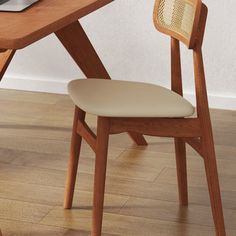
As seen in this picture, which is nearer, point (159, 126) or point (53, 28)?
point (53, 28)

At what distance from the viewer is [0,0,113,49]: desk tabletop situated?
2.12m

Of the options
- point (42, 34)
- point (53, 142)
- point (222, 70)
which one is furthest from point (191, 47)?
point (222, 70)

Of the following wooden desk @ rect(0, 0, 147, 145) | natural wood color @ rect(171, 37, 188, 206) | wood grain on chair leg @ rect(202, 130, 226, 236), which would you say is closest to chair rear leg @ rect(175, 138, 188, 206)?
natural wood color @ rect(171, 37, 188, 206)

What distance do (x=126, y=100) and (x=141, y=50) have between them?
1.60 meters

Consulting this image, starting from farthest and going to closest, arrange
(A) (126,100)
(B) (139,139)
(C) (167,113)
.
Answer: (B) (139,139), (A) (126,100), (C) (167,113)

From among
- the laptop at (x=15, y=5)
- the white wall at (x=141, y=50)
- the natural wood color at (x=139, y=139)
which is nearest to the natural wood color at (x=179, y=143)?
the laptop at (x=15, y=5)

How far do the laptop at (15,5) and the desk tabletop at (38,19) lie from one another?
24 millimetres

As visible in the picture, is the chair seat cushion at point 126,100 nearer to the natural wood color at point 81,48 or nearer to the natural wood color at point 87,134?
the natural wood color at point 87,134

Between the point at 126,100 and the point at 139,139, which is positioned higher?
the point at 126,100

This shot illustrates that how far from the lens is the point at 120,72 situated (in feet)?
13.9

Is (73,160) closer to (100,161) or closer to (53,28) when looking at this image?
(100,161)

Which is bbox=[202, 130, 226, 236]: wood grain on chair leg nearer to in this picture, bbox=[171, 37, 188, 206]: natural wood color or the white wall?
bbox=[171, 37, 188, 206]: natural wood color

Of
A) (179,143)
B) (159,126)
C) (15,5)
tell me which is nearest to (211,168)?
(159,126)

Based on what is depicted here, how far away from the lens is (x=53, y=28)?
2.31 metres
